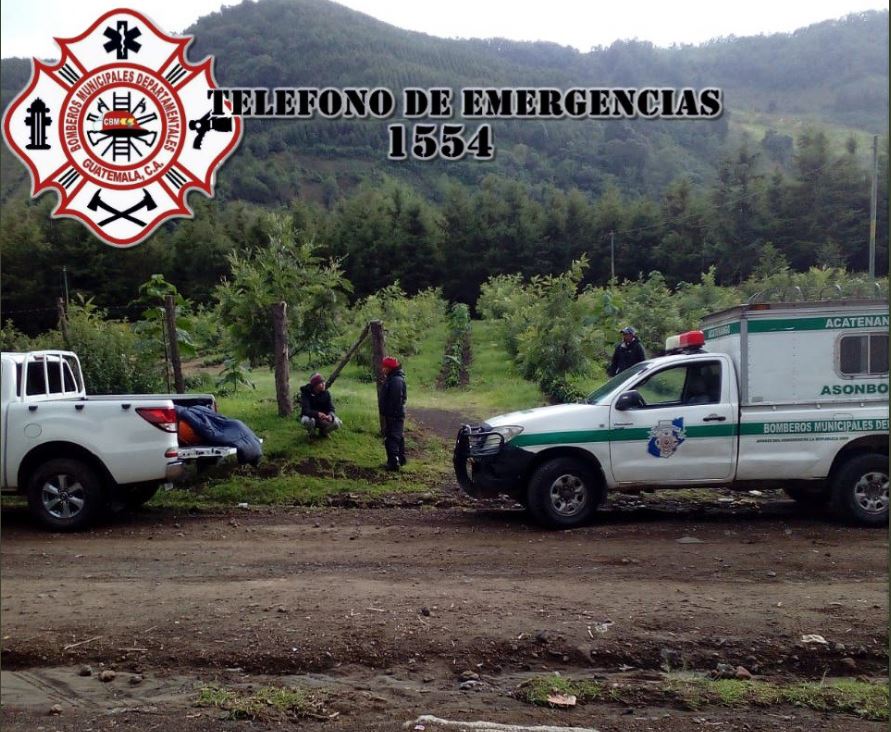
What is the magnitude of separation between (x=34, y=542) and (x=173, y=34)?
5291mm

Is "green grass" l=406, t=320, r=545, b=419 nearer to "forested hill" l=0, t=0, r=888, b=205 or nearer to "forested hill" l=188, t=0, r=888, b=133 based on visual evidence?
"forested hill" l=0, t=0, r=888, b=205

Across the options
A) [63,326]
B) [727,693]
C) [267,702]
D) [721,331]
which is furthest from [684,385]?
[63,326]

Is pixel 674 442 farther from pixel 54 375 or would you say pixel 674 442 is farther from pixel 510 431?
pixel 54 375

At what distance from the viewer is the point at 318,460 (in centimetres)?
1091

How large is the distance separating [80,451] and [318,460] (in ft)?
10.5

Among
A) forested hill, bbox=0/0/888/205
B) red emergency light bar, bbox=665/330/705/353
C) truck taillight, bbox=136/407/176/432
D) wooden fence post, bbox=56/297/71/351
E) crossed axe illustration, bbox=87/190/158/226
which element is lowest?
truck taillight, bbox=136/407/176/432

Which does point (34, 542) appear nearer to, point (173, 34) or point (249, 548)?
point (249, 548)

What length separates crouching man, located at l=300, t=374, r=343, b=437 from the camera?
36.7 feet

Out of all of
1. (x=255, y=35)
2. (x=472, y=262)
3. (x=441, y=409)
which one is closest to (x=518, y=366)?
(x=441, y=409)

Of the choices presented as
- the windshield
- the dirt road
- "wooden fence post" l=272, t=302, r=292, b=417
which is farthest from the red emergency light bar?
"wooden fence post" l=272, t=302, r=292, b=417

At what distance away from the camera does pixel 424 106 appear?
18.5 feet

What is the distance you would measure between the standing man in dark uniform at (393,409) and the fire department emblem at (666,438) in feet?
11.5

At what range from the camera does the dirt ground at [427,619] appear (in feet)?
14.5

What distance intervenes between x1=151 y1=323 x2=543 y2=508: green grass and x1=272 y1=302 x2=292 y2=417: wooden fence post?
0.83 feet
